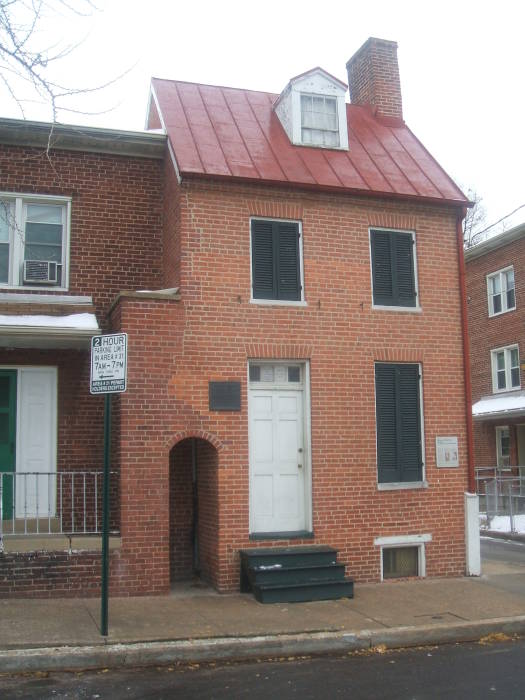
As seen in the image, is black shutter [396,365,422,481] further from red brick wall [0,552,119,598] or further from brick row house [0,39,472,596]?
red brick wall [0,552,119,598]

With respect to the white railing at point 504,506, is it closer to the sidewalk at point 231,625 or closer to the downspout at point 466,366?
the downspout at point 466,366

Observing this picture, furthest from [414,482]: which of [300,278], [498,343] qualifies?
[498,343]

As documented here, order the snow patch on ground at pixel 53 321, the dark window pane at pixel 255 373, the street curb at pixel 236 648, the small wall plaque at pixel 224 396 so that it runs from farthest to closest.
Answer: the dark window pane at pixel 255 373 → the small wall plaque at pixel 224 396 → the snow patch on ground at pixel 53 321 → the street curb at pixel 236 648

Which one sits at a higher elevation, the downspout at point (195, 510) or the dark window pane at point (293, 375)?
the dark window pane at point (293, 375)

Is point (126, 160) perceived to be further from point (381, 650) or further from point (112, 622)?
point (381, 650)

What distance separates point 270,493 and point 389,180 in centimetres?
537

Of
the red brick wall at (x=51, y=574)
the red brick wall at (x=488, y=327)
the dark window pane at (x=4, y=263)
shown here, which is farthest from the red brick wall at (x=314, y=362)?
the red brick wall at (x=488, y=327)

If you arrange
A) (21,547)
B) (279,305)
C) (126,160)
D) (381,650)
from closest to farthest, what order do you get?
(381,650) → (21,547) → (279,305) → (126,160)

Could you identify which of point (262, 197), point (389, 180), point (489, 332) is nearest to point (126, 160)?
point (262, 197)

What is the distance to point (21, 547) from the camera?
9664 millimetres

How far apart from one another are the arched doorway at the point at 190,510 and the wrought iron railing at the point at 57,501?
0.98m

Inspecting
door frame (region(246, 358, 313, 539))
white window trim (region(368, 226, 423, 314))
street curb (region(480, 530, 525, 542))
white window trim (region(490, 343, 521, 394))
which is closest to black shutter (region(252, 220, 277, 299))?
door frame (region(246, 358, 313, 539))

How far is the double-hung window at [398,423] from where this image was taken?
11.7 metres

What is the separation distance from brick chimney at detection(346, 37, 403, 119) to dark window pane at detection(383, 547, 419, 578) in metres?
8.06
